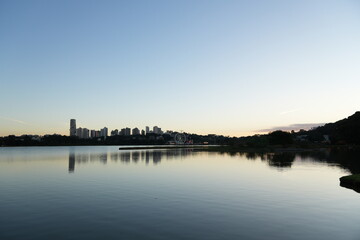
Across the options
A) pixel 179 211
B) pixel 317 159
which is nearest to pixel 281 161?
pixel 317 159

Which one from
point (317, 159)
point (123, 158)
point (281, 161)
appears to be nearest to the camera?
point (281, 161)

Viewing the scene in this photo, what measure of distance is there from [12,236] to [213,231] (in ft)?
45.2

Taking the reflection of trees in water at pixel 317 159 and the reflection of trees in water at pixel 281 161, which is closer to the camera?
the reflection of trees in water at pixel 317 159

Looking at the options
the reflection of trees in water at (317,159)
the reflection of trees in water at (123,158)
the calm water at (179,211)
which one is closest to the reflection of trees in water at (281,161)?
the reflection of trees in water at (317,159)

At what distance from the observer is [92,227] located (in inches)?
852

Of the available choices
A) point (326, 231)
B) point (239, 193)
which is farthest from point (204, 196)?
point (326, 231)

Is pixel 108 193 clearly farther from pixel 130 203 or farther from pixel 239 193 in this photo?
pixel 239 193

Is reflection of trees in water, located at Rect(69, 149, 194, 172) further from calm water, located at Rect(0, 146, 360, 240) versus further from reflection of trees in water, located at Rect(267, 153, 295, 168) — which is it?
calm water, located at Rect(0, 146, 360, 240)

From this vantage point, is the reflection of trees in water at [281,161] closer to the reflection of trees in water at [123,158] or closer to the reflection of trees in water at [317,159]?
the reflection of trees in water at [317,159]

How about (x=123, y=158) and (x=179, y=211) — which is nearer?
(x=179, y=211)

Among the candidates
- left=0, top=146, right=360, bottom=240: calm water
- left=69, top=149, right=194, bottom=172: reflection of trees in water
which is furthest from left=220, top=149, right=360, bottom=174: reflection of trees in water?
left=69, top=149, right=194, bottom=172: reflection of trees in water

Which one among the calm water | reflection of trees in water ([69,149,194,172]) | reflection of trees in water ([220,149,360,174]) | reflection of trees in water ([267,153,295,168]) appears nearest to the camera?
the calm water

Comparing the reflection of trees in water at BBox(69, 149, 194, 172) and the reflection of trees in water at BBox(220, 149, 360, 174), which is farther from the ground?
the reflection of trees in water at BBox(69, 149, 194, 172)

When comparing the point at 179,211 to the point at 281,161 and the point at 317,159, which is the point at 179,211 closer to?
the point at 281,161
